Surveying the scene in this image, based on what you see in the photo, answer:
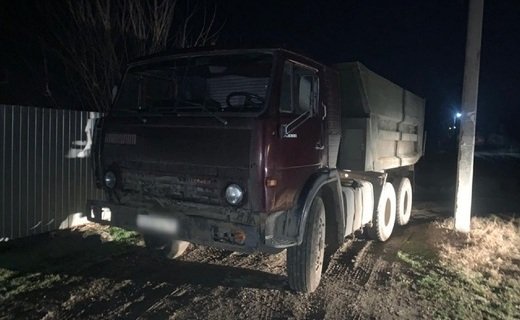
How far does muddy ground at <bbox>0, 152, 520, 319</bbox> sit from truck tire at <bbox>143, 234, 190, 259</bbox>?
0.11 metres

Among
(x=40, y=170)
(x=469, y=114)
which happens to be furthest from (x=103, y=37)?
(x=469, y=114)

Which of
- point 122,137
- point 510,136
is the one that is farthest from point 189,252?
point 510,136

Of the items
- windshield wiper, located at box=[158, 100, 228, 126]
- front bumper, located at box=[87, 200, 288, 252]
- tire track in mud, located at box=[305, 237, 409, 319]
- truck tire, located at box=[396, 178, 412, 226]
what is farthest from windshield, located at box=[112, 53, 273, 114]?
truck tire, located at box=[396, 178, 412, 226]

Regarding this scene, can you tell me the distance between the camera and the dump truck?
438 centimetres

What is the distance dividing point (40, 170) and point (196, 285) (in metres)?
3.18

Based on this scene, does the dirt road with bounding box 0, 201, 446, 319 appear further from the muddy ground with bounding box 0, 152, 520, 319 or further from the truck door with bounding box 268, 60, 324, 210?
the truck door with bounding box 268, 60, 324, 210

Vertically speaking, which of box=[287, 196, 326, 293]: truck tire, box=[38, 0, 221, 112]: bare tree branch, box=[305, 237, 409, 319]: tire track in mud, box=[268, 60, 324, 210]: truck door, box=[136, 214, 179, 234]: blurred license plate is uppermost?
box=[38, 0, 221, 112]: bare tree branch

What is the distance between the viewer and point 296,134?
4.79 metres

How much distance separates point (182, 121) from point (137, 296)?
1.92 meters

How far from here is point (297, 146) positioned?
189 inches

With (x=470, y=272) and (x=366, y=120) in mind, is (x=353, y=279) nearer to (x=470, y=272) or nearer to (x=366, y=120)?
(x=470, y=272)

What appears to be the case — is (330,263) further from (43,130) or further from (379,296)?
(43,130)

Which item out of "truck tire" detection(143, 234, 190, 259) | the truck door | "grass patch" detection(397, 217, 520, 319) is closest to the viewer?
the truck door

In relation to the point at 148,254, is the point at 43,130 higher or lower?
higher
